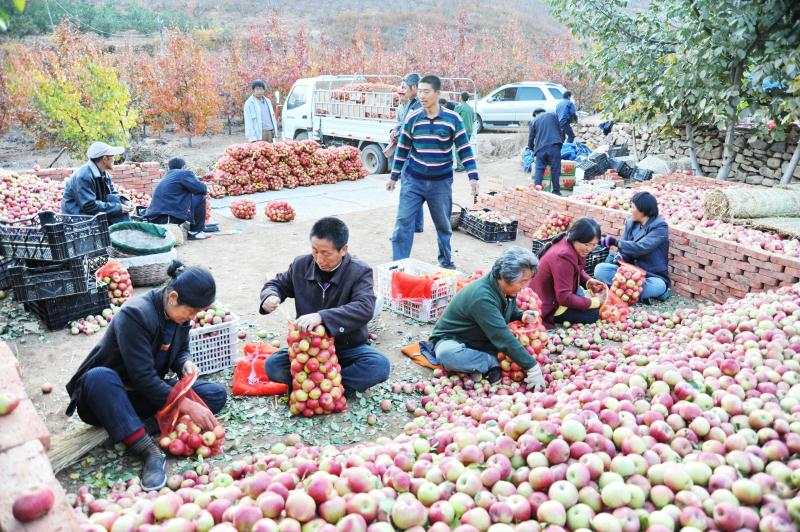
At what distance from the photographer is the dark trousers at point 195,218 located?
818cm

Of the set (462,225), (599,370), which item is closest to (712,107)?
(462,225)

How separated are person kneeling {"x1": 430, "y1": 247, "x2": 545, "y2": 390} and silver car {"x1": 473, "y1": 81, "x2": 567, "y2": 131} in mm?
16634

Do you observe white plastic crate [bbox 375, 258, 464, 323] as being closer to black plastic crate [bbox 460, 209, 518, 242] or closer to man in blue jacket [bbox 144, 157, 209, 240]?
black plastic crate [bbox 460, 209, 518, 242]

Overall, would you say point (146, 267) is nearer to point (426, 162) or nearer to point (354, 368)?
point (426, 162)

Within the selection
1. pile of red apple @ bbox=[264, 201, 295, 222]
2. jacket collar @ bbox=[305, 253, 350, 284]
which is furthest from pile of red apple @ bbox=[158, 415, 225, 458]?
pile of red apple @ bbox=[264, 201, 295, 222]

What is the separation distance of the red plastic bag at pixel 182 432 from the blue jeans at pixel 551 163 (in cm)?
858

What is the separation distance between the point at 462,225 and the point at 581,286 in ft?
11.2

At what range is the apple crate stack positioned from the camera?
201 inches

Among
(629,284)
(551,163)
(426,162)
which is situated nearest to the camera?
(629,284)

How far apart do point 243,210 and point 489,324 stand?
6657 millimetres

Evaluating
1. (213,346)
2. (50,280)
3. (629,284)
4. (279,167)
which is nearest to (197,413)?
(213,346)

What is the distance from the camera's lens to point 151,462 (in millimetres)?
3410

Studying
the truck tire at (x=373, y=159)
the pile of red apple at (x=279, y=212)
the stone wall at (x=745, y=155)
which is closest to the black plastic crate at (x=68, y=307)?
the pile of red apple at (x=279, y=212)

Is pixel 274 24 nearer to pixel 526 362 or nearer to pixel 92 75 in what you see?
pixel 92 75
